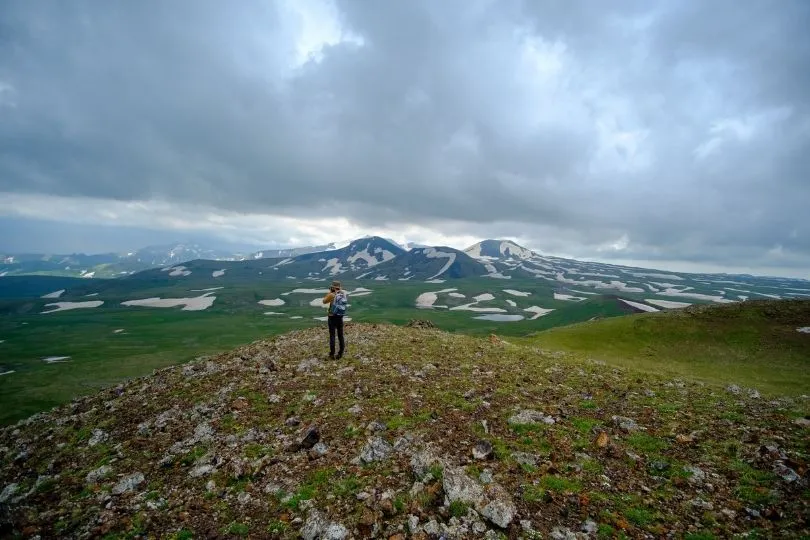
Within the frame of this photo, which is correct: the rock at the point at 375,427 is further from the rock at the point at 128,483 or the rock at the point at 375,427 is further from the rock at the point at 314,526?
the rock at the point at 128,483

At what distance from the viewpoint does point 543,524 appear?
997 centimetres

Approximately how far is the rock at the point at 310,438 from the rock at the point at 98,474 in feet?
22.8

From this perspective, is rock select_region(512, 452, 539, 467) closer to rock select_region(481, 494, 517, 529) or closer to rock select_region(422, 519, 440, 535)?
rock select_region(481, 494, 517, 529)

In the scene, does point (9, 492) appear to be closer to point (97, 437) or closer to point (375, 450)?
point (97, 437)

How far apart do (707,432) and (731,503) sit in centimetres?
443

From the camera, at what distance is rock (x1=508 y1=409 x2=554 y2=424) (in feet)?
50.2

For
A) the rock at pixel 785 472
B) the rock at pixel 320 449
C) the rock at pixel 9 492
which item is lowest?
the rock at pixel 9 492

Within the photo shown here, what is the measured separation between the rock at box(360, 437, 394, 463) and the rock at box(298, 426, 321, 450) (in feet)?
6.96

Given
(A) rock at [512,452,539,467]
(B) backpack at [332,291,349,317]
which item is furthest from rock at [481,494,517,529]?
(B) backpack at [332,291,349,317]

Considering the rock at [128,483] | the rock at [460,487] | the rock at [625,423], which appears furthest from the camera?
the rock at [625,423]

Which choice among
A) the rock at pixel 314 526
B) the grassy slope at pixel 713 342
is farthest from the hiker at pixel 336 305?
the grassy slope at pixel 713 342

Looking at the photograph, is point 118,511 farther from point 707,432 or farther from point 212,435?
point 707,432

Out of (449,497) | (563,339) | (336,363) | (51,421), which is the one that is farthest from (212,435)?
(563,339)

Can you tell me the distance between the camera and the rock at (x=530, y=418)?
1530 centimetres
